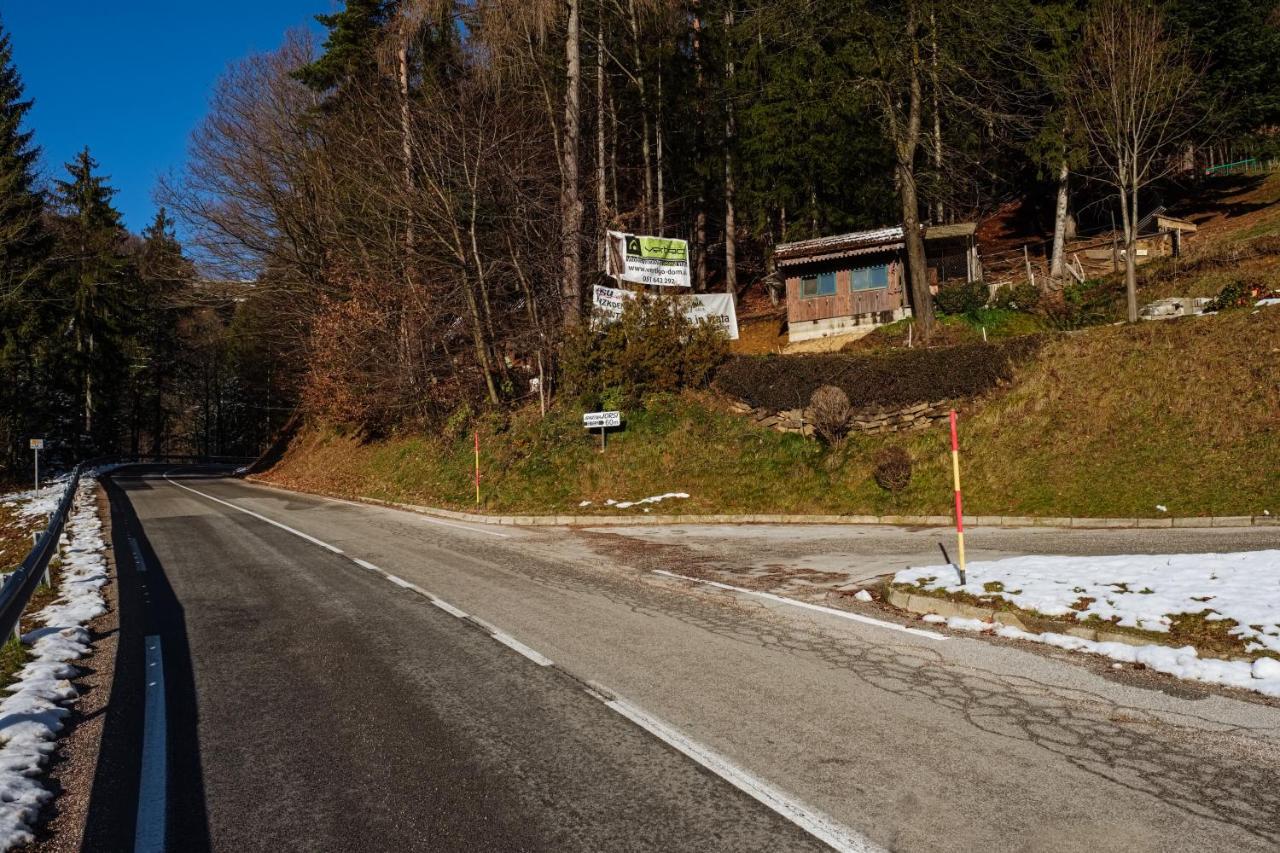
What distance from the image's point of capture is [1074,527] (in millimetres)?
12945

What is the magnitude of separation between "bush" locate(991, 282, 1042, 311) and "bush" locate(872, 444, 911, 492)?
13.8m

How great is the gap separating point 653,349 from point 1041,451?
1053 centimetres

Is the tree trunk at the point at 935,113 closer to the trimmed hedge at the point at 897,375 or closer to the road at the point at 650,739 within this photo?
the trimmed hedge at the point at 897,375

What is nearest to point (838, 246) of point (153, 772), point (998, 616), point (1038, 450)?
point (1038, 450)

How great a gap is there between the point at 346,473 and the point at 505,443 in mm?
10708

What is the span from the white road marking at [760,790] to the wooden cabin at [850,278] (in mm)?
26885

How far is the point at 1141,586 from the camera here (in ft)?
23.7

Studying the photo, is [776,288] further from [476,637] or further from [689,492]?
[476,637]

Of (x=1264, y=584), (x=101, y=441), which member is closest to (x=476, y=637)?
(x=1264, y=584)

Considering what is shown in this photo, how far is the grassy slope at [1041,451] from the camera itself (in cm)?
1359

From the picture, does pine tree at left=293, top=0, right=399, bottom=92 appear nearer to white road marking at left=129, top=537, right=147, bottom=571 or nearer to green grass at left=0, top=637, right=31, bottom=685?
white road marking at left=129, top=537, right=147, bottom=571

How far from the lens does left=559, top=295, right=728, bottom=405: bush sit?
21.6 meters

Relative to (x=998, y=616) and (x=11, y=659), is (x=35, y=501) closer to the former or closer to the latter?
(x=11, y=659)

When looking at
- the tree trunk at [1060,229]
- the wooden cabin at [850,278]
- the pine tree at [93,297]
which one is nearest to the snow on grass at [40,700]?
the wooden cabin at [850,278]
